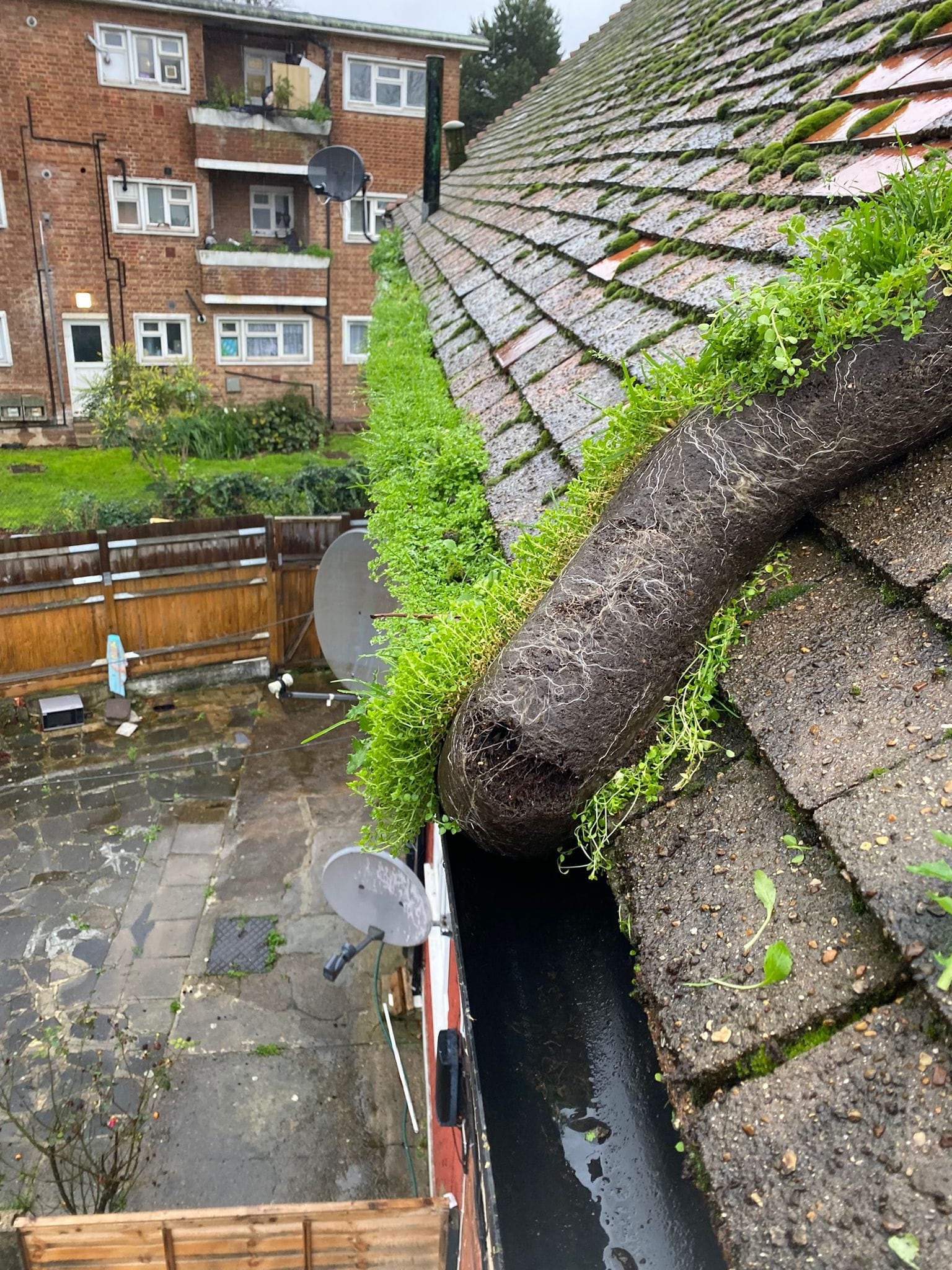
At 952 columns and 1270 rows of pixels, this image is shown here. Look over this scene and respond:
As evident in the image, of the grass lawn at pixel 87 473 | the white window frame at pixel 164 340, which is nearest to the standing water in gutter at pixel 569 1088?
the grass lawn at pixel 87 473

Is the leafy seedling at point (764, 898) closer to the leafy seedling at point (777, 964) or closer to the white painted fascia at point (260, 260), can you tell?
the leafy seedling at point (777, 964)

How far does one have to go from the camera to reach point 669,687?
177 cm

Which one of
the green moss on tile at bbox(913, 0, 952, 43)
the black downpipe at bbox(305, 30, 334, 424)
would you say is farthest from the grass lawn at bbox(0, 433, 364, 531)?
the green moss on tile at bbox(913, 0, 952, 43)

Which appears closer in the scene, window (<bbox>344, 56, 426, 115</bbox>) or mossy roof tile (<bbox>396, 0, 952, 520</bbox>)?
mossy roof tile (<bbox>396, 0, 952, 520</bbox>)

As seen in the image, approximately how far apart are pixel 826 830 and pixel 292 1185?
5.91m

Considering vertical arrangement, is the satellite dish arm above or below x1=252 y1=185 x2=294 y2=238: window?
below

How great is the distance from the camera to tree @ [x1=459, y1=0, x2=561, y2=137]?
111ft

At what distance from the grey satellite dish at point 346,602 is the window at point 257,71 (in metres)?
18.9

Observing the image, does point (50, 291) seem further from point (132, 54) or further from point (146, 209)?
point (132, 54)

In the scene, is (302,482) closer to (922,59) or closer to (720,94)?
(720,94)

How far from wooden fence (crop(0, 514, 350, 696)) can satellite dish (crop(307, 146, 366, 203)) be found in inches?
250

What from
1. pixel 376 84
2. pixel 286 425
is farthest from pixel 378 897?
pixel 376 84

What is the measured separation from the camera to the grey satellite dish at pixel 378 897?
3586 mm

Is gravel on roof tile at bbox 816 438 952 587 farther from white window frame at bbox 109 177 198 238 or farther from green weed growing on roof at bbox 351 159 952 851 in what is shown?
white window frame at bbox 109 177 198 238
